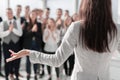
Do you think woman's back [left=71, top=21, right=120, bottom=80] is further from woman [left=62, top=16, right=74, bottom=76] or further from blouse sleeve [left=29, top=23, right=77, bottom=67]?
woman [left=62, top=16, right=74, bottom=76]

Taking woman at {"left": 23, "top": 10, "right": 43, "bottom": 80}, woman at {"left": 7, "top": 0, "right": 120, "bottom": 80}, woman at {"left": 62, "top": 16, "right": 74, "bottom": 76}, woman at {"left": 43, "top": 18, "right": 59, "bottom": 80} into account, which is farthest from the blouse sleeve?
woman at {"left": 62, "top": 16, "right": 74, "bottom": 76}

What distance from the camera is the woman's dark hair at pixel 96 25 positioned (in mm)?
1307

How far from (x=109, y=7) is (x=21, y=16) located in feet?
12.3

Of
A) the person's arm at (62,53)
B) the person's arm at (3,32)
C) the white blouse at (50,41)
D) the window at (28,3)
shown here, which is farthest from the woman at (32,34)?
the person's arm at (62,53)

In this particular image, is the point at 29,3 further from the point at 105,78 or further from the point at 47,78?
the point at 105,78

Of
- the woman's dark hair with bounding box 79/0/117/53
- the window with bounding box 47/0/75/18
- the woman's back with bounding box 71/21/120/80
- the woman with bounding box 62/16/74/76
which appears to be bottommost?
the woman with bounding box 62/16/74/76

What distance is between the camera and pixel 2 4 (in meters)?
5.67

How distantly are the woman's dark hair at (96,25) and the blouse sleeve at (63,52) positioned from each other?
0.05 meters

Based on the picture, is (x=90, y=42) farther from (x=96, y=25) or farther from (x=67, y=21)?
(x=67, y=21)

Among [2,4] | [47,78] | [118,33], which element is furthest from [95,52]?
[2,4]

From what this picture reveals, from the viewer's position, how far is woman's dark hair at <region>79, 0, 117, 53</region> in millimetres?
1307

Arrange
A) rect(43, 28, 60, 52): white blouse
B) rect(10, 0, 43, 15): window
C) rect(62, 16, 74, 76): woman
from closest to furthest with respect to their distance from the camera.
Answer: rect(43, 28, 60, 52): white blouse → rect(62, 16, 74, 76): woman → rect(10, 0, 43, 15): window

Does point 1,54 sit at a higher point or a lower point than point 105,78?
lower

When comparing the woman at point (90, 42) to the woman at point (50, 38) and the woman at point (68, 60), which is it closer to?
the woman at point (50, 38)
